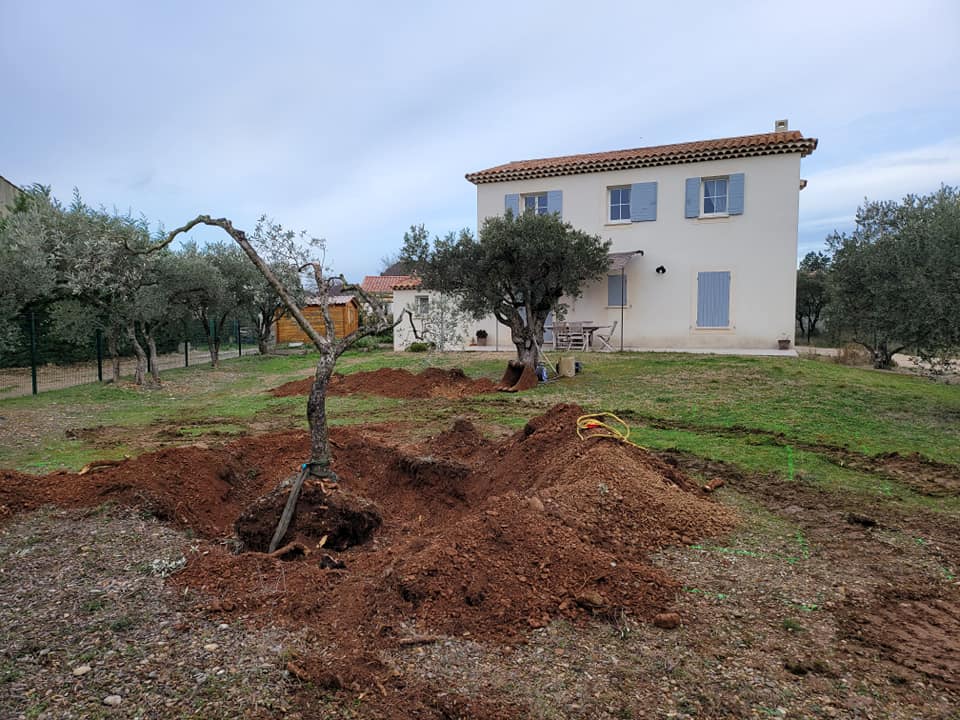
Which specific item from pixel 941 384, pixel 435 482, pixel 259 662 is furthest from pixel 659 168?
pixel 259 662

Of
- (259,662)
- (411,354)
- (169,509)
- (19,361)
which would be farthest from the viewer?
(411,354)

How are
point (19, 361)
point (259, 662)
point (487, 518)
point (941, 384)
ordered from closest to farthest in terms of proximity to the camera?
point (259, 662)
point (487, 518)
point (941, 384)
point (19, 361)

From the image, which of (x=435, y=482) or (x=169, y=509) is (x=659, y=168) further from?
(x=169, y=509)

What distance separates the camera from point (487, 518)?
3953 millimetres

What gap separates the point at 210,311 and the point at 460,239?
35.1ft

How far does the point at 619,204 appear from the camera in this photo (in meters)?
20.6

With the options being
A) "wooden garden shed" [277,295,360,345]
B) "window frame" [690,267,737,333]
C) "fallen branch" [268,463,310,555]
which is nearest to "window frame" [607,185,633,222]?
"window frame" [690,267,737,333]

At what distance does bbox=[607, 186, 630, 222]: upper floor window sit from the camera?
2044cm

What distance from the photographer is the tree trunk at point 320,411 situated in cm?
468

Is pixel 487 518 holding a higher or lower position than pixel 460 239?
lower

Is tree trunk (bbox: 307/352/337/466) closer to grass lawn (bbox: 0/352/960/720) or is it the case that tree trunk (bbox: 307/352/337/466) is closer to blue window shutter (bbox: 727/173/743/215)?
grass lawn (bbox: 0/352/960/720)

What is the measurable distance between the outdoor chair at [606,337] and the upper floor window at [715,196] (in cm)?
469

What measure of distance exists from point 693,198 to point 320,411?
17603 millimetres

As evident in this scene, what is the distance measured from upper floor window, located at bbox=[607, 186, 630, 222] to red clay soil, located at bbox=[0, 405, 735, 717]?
15166mm
